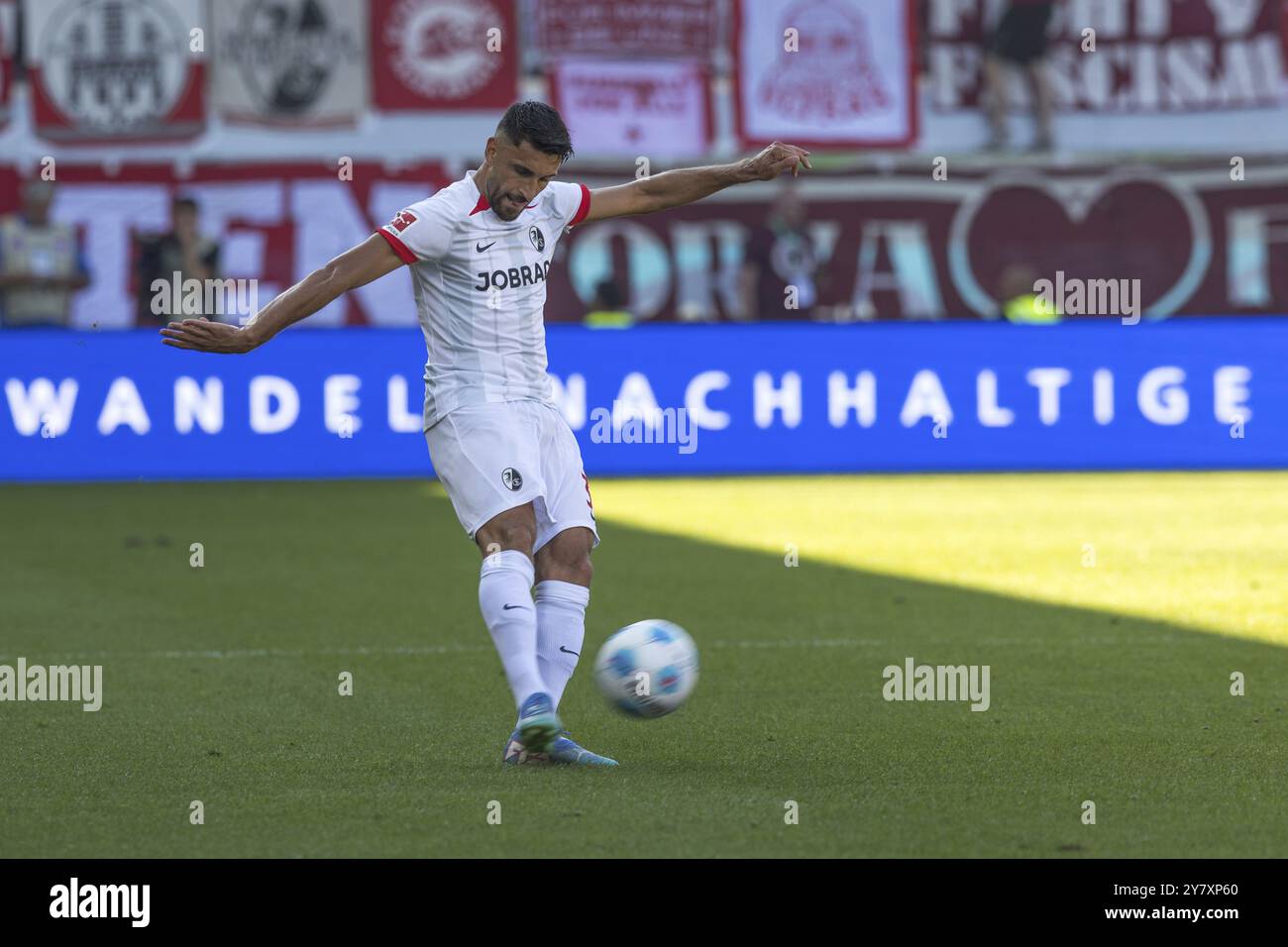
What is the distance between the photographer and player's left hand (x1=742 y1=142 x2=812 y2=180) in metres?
6.36

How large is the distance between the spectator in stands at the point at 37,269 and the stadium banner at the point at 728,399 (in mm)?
2513

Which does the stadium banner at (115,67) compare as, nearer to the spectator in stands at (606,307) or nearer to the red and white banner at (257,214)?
the red and white banner at (257,214)

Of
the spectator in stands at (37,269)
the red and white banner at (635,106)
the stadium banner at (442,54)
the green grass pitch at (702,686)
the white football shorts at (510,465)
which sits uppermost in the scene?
the stadium banner at (442,54)

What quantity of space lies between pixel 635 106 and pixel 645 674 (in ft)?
60.2

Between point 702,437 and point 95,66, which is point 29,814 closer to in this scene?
point 702,437

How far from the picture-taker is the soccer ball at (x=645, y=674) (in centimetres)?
626

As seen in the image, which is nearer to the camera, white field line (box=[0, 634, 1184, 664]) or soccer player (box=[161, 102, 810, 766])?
soccer player (box=[161, 102, 810, 766])

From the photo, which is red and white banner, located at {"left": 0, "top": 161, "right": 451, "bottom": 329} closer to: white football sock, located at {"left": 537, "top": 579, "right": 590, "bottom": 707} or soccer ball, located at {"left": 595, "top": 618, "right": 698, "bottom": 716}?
white football sock, located at {"left": 537, "top": 579, "right": 590, "bottom": 707}

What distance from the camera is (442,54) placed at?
24.1 metres

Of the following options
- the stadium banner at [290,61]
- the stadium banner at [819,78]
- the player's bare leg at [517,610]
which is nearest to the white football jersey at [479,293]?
the player's bare leg at [517,610]

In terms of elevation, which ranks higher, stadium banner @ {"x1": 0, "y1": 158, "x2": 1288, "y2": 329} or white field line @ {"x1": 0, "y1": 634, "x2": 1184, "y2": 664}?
stadium banner @ {"x1": 0, "y1": 158, "x2": 1288, "y2": 329}

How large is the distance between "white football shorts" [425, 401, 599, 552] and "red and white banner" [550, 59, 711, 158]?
1764 centimetres

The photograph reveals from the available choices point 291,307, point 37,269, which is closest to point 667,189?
point 291,307

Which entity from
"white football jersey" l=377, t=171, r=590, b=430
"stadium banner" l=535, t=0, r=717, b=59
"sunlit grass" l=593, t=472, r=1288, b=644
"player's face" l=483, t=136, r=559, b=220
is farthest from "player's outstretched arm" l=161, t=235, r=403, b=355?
"stadium banner" l=535, t=0, r=717, b=59
